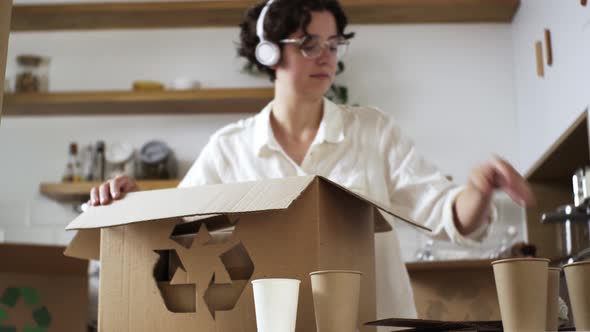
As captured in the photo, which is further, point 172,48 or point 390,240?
point 172,48

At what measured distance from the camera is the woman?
165 cm

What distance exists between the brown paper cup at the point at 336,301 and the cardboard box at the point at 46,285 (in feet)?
3.85

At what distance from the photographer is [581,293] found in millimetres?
967

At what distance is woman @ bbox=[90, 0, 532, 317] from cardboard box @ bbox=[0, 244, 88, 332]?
1.64 feet

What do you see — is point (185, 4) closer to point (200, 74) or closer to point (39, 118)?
point (200, 74)

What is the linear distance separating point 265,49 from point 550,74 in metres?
1.92

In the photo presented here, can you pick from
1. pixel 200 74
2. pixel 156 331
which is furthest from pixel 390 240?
pixel 200 74

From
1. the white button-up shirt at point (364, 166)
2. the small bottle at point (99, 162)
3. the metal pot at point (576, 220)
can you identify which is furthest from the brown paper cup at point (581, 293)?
the small bottle at point (99, 162)

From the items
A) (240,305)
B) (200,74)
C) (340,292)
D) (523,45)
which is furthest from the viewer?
(200,74)

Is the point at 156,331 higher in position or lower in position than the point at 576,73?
lower

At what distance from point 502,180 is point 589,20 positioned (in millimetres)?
1886

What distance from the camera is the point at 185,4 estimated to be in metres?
4.28

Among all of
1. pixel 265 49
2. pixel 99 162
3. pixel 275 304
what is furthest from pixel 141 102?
pixel 275 304

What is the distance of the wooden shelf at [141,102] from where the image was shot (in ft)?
13.7
